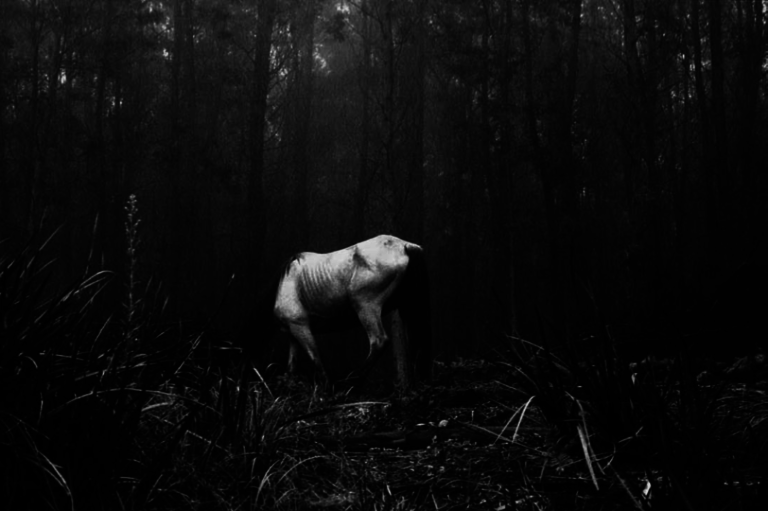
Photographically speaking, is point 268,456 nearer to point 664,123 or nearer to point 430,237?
point 664,123

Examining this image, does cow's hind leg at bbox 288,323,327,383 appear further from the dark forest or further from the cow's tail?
the cow's tail

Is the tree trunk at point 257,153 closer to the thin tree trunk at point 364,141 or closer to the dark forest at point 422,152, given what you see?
the dark forest at point 422,152

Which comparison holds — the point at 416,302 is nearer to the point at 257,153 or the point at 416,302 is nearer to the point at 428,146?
the point at 257,153

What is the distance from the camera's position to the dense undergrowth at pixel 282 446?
2.45m

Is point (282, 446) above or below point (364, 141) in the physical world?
below

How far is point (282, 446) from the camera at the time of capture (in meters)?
3.58

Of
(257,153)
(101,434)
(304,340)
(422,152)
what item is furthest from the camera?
(422,152)

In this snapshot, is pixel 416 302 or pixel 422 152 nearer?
pixel 416 302

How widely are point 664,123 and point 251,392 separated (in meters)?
22.8

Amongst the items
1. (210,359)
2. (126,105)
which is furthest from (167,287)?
(210,359)

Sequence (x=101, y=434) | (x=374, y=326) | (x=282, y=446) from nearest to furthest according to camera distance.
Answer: (x=101, y=434)
(x=282, y=446)
(x=374, y=326)

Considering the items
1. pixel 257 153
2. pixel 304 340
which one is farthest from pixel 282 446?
pixel 257 153

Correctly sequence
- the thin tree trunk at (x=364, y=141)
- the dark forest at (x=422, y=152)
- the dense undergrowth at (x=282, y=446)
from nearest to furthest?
1. the dense undergrowth at (x=282, y=446)
2. the dark forest at (x=422, y=152)
3. the thin tree trunk at (x=364, y=141)

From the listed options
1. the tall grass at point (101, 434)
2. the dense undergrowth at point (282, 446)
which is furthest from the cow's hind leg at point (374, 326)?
the tall grass at point (101, 434)
